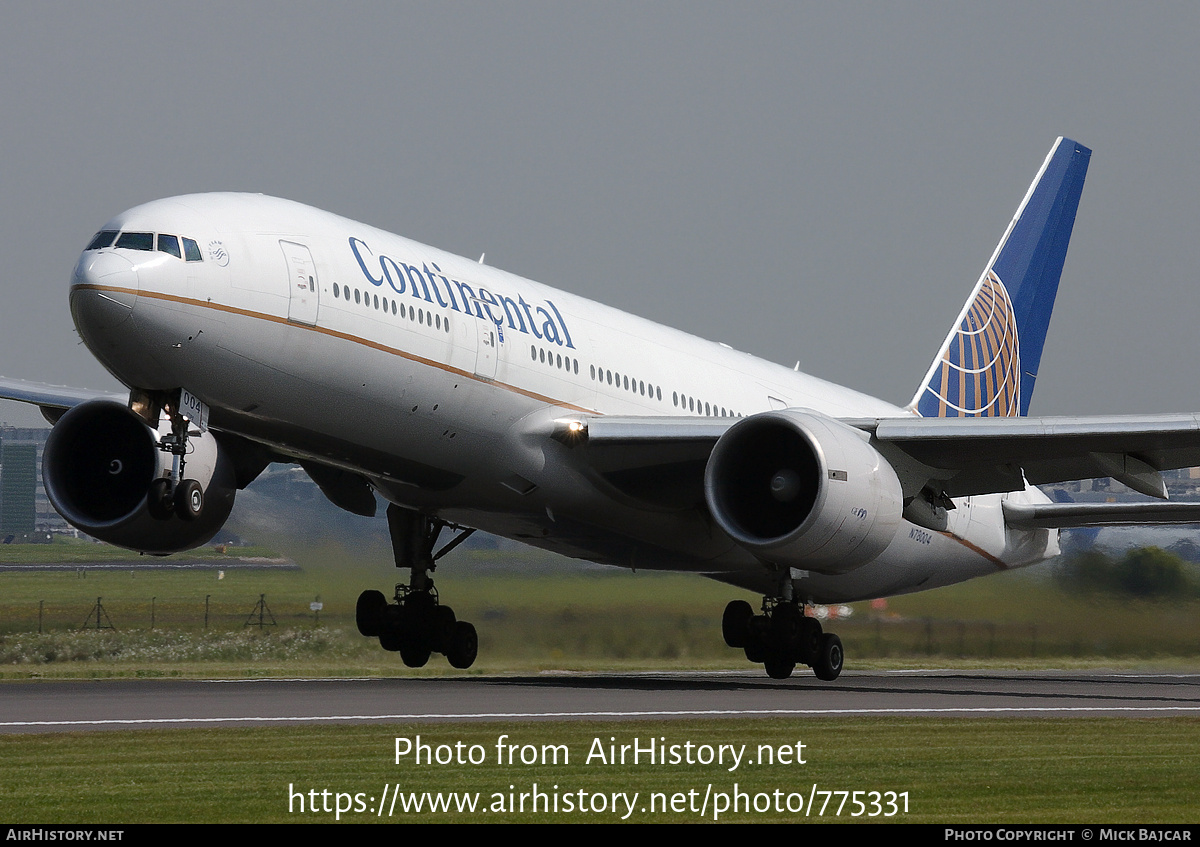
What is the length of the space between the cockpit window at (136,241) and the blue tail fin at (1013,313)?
17.7 meters

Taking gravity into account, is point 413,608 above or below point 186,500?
below

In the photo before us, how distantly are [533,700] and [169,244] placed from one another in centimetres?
696

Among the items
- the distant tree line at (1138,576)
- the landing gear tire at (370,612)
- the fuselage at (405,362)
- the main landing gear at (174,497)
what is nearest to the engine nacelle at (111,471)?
the fuselage at (405,362)

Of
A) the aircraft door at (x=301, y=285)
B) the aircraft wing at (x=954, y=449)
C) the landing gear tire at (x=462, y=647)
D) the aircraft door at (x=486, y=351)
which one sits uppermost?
the aircraft door at (x=301, y=285)

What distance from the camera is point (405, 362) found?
19.9 metres

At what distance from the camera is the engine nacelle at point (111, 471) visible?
2302cm

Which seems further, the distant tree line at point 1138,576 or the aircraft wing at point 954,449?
the distant tree line at point 1138,576

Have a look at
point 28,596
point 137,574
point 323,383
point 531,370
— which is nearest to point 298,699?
point 323,383

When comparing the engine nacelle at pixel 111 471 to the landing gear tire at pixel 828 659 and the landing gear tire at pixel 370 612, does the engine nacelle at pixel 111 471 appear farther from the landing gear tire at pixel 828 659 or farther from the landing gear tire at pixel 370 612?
the landing gear tire at pixel 828 659

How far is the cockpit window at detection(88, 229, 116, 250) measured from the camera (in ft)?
58.1

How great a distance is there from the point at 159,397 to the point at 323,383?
1.91 m

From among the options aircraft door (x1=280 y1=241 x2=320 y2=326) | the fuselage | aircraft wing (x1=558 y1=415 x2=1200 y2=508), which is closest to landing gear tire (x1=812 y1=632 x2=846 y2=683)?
the fuselage

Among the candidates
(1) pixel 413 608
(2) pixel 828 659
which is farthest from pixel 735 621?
(1) pixel 413 608

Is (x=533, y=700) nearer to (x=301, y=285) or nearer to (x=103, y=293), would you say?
(x=301, y=285)
